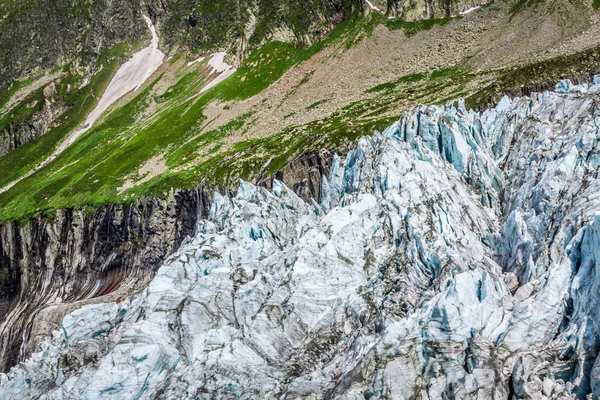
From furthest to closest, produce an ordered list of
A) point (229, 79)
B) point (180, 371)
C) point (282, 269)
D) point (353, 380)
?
point (229, 79), point (282, 269), point (180, 371), point (353, 380)

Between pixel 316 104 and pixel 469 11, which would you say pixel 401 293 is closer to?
pixel 316 104

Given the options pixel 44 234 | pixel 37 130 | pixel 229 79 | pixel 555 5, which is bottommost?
pixel 555 5

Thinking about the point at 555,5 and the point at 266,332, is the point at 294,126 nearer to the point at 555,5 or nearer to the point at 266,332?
the point at 555,5

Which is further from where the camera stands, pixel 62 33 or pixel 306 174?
pixel 62 33

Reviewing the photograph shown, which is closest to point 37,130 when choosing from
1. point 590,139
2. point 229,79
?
point 229,79

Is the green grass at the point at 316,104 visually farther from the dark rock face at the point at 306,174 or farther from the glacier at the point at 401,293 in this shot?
the glacier at the point at 401,293

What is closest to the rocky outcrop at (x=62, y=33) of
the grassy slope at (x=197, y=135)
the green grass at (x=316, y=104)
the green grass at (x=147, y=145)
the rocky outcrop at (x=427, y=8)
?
the green grass at (x=147, y=145)

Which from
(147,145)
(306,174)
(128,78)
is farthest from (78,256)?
(128,78)
